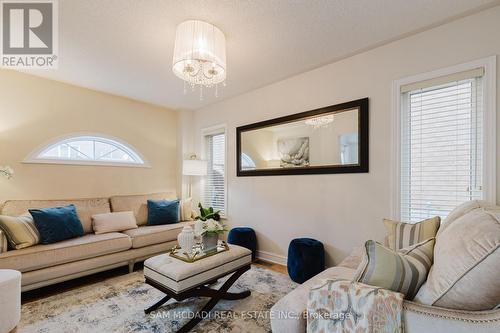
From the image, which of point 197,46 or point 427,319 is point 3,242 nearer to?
point 197,46

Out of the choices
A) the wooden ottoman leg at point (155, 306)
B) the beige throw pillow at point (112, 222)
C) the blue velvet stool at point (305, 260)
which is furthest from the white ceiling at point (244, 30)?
the wooden ottoman leg at point (155, 306)

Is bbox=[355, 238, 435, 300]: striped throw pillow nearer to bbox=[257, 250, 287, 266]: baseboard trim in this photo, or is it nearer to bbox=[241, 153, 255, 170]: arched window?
bbox=[257, 250, 287, 266]: baseboard trim

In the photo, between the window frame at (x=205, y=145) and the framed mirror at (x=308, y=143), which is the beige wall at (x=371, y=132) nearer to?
the framed mirror at (x=308, y=143)

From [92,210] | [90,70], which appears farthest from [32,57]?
[92,210]

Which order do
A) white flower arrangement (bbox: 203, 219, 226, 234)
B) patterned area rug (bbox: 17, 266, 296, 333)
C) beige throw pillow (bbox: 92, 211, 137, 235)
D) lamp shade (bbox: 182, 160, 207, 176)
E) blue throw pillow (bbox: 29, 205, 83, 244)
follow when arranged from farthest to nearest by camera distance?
1. lamp shade (bbox: 182, 160, 207, 176)
2. beige throw pillow (bbox: 92, 211, 137, 235)
3. blue throw pillow (bbox: 29, 205, 83, 244)
4. white flower arrangement (bbox: 203, 219, 226, 234)
5. patterned area rug (bbox: 17, 266, 296, 333)

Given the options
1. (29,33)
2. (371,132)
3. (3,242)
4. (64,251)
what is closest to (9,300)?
(64,251)

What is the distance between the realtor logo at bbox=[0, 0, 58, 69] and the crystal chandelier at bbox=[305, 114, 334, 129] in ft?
9.04

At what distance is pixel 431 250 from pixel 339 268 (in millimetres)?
735

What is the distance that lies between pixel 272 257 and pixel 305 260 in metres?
0.88

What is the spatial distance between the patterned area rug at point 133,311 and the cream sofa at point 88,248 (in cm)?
24

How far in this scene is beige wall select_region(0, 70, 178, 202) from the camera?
9.82 ft

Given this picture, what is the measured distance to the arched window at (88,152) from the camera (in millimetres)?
3270

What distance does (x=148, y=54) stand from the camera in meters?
2.62

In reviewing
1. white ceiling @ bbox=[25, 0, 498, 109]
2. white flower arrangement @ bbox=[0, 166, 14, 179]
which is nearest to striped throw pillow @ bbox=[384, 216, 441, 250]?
white ceiling @ bbox=[25, 0, 498, 109]
